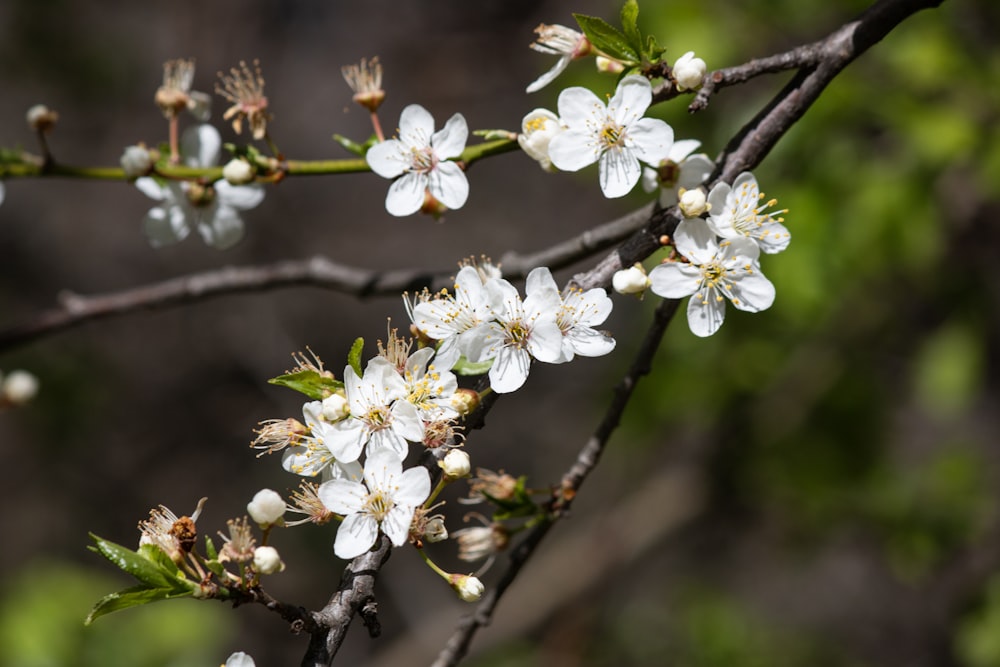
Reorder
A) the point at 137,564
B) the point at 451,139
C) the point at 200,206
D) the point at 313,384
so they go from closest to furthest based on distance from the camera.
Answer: the point at 137,564, the point at 313,384, the point at 451,139, the point at 200,206

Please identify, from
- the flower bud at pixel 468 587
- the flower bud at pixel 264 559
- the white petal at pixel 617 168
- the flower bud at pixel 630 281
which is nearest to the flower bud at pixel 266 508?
the flower bud at pixel 264 559

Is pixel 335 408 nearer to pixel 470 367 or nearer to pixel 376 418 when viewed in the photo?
pixel 376 418

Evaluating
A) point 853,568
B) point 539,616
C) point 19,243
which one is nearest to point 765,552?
point 853,568

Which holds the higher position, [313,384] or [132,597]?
[313,384]

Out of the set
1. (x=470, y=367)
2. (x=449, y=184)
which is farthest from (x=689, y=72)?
(x=470, y=367)

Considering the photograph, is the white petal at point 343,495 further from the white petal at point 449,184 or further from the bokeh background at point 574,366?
the bokeh background at point 574,366

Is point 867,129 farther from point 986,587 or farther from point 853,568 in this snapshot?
point 853,568

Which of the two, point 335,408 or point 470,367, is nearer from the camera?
point 335,408

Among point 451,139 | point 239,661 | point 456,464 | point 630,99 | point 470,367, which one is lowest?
point 239,661
